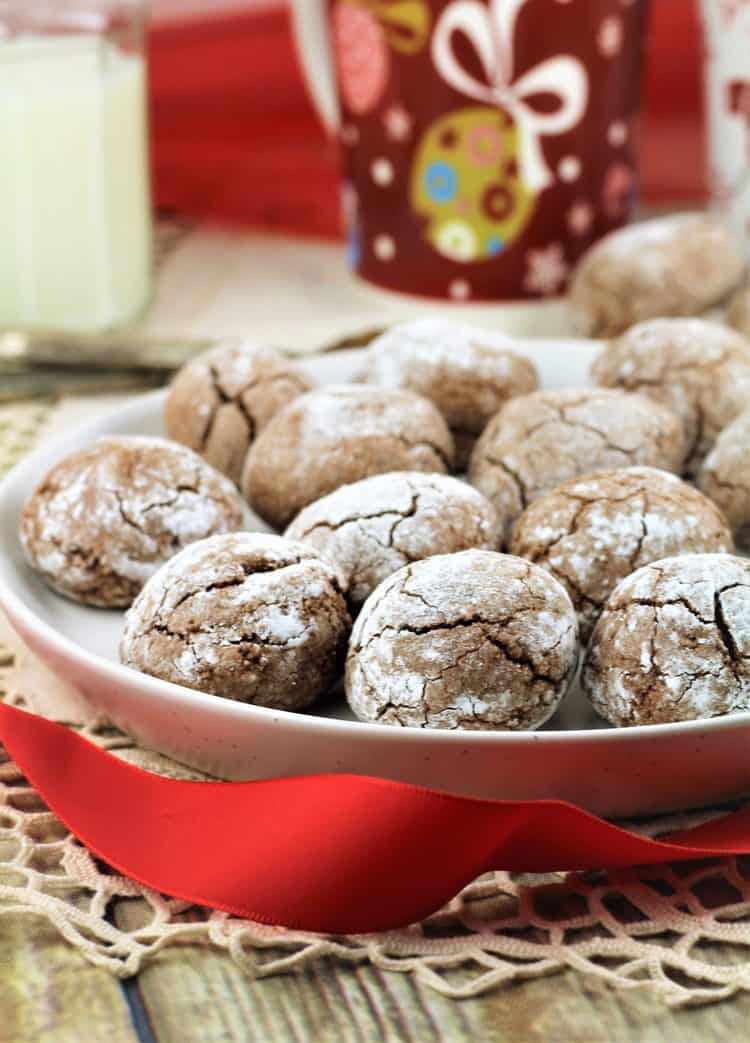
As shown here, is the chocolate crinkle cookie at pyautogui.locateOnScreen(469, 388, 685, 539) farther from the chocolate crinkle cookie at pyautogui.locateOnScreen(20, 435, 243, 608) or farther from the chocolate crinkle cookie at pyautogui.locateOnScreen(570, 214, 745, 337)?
the chocolate crinkle cookie at pyautogui.locateOnScreen(570, 214, 745, 337)

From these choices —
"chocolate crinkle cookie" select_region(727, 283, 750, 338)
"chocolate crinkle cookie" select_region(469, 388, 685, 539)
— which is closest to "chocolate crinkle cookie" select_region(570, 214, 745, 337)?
"chocolate crinkle cookie" select_region(727, 283, 750, 338)

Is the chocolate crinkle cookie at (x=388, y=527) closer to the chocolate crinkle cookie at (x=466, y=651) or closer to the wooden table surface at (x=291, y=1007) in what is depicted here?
A: the chocolate crinkle cookie at (x=466, y=651)

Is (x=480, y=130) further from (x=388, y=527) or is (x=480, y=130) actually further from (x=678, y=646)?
(x=678, y=646)

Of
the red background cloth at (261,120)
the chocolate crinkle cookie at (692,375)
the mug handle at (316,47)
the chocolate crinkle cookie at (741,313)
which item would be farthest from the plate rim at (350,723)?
the red background cloth at (261,120)

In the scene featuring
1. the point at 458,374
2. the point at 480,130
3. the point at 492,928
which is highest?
the point at 480,130

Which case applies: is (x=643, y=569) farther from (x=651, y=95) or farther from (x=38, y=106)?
(x=651, y=95)

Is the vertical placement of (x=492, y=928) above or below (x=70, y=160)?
below

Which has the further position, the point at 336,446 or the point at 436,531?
the point at 336,446

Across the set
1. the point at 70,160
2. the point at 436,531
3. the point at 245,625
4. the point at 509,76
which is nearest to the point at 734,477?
the point at 436,531
